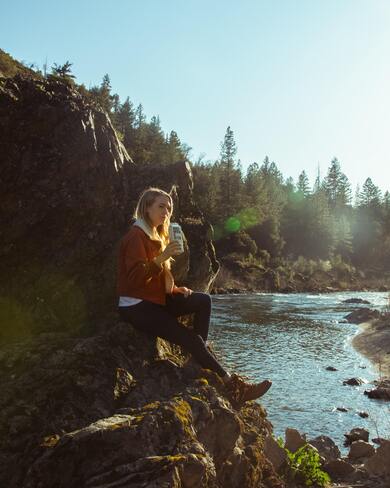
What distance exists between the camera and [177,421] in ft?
14.7

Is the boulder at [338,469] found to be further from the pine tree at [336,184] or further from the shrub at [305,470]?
the pine tree at [336,184]

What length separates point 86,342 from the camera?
5816 millimetres

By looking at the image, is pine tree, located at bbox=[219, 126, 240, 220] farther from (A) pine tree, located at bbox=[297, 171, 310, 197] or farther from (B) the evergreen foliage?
(A) pine tree, located at bbox=[297, 171, 310, 197]

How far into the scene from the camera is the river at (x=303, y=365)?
38.2ft

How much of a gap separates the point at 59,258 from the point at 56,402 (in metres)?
3.46

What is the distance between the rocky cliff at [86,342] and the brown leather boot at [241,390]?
15 cm

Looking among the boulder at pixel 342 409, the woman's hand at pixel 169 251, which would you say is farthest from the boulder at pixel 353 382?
the woman's hand at pixel 169 251

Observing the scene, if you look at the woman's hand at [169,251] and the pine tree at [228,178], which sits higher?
the pine tree at [228,178]

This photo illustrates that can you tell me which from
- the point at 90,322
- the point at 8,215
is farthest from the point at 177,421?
the point at 8,215

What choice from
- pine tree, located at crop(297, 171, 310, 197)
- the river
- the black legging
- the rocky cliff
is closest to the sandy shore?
the river

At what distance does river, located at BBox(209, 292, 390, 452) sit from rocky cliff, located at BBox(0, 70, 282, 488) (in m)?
4.55

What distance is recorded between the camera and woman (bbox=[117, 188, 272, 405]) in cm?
590

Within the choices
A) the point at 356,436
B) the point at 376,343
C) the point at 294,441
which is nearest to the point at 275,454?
the point at 294,441

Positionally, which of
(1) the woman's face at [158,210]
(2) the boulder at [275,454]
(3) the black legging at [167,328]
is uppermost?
(1) the woman's face at [158,210]
